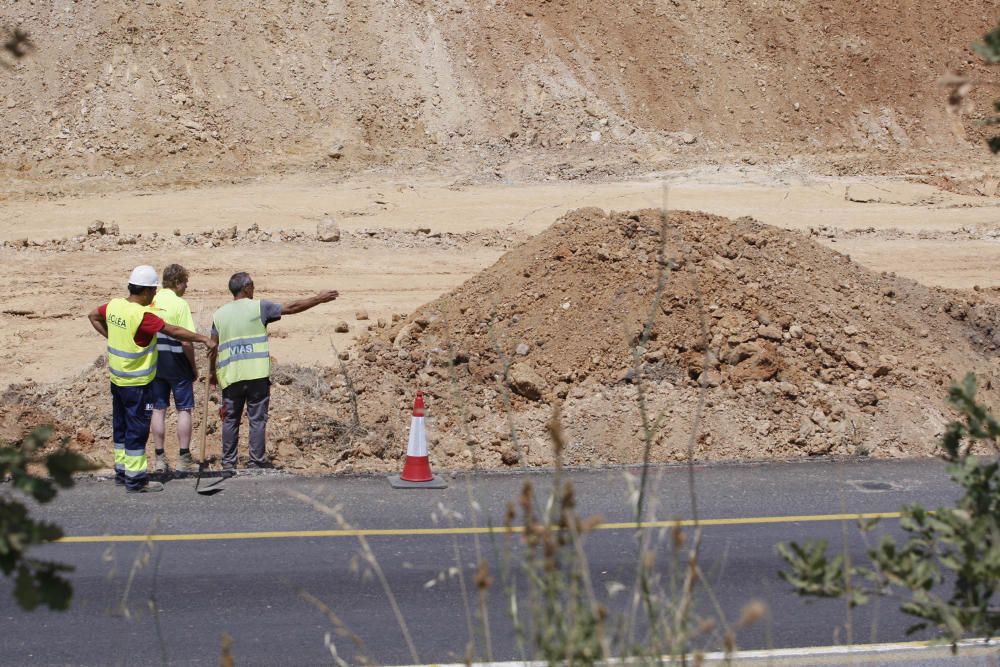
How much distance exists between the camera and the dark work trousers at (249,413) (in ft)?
33.5

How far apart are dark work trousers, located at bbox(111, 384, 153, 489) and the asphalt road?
8.2 inches

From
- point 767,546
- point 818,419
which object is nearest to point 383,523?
point 767,546

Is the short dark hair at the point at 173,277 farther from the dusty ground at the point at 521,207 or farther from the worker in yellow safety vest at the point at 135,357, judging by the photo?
the dusty ground at the point at 521,207

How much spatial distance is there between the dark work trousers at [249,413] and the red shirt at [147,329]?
967 millimetres

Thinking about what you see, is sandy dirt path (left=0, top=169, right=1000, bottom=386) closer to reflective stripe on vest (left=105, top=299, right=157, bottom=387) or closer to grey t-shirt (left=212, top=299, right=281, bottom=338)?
grey t-shirt (left=212, top=299, right=281, bottom=338)

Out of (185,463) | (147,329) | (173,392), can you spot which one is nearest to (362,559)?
(147,329)

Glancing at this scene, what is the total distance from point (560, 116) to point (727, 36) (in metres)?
6.95

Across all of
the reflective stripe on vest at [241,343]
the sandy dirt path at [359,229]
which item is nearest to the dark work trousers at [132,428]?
the reflective stripe on vest at [241,343]

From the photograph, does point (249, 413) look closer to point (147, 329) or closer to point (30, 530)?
point (147, 329)

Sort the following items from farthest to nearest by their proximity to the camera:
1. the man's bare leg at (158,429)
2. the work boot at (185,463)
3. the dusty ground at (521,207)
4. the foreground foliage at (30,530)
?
the dusty ground at (521,207) < the work boot at (185,463) < the man's bare leg at (158,429) < the foreground foliage at (30,530)

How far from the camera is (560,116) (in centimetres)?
3084

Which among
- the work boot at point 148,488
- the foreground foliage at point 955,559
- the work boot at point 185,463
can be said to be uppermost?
the foreground foliage at point 955,559

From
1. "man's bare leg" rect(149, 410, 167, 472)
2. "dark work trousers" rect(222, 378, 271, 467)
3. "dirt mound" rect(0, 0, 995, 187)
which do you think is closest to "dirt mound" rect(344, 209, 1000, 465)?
"dark work trousers" rect(222, 378, 271, 467)

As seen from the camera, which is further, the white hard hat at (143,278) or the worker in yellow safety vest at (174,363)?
the worker in yellow safety vest at (174,363)
